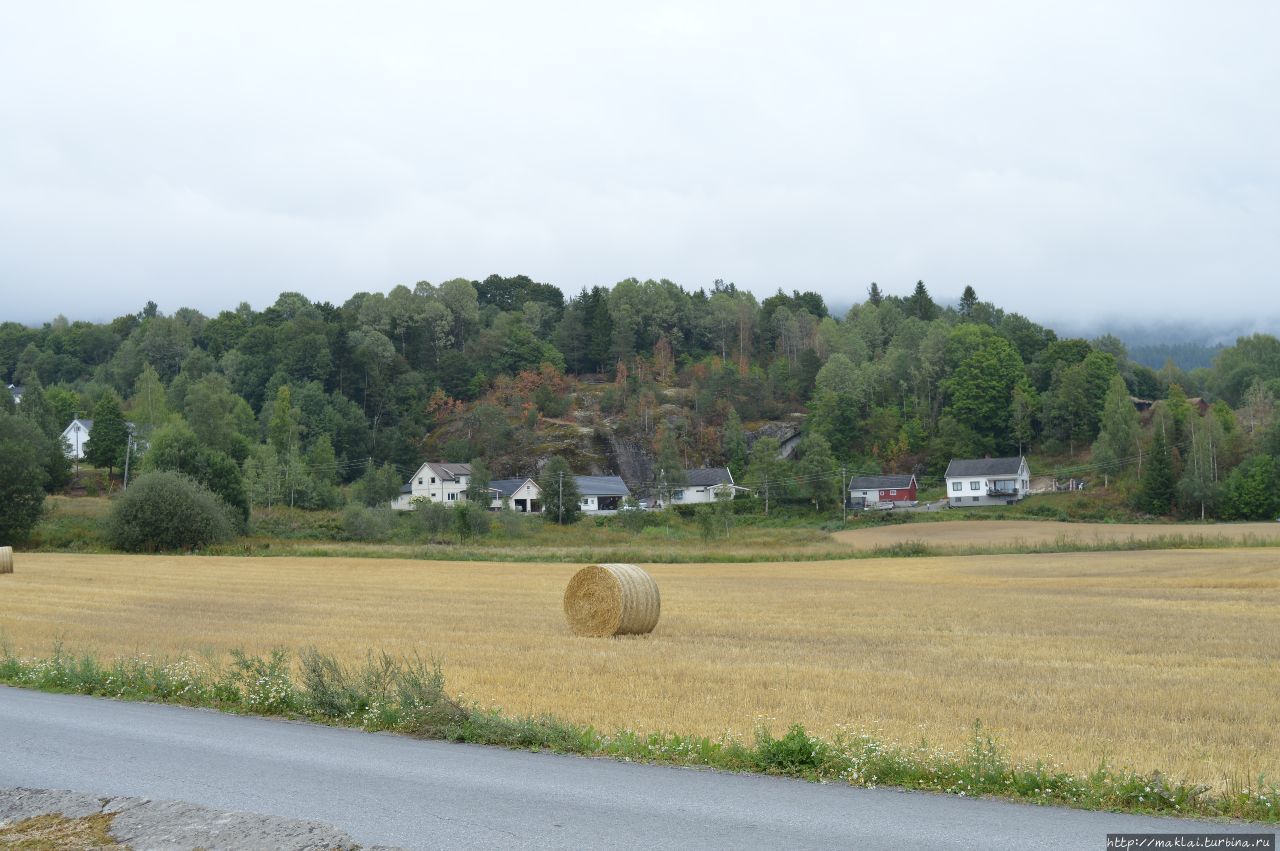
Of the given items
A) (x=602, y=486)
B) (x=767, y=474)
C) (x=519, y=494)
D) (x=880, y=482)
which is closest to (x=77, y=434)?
(x=519, y=494)

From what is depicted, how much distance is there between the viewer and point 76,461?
124 m

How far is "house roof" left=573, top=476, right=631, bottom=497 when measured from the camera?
13209 centimetres

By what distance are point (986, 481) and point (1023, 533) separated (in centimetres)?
4427

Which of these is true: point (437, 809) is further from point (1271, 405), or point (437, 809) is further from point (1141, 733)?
point (1271, 405)

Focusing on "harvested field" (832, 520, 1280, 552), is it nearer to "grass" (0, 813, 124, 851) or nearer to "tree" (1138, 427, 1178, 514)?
"tree" (1138, 427, 1178, 514)

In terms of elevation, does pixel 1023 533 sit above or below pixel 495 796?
below

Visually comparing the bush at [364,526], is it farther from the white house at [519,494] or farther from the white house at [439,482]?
the white house at [439,482]

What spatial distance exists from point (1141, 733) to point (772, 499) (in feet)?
350

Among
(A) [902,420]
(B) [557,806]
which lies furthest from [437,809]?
(A) [902,420]

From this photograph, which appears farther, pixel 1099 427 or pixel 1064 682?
pixel 1099 427

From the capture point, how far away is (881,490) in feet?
406

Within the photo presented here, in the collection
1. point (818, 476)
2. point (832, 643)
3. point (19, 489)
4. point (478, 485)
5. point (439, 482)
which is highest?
point (19, 489)

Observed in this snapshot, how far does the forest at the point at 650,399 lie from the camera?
117 m

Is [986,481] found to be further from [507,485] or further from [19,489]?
[19,489]
